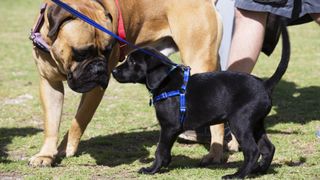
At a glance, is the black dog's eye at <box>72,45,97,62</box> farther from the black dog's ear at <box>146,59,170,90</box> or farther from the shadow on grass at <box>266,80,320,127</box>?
the shadow on grass at <box>266,80,320,127</box>

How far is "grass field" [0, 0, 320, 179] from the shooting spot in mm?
4316

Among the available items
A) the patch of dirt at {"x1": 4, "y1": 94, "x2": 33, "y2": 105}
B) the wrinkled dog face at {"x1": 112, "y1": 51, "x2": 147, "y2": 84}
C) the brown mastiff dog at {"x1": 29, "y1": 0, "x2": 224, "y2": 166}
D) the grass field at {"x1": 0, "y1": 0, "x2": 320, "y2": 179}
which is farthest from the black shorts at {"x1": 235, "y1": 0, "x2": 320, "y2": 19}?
the patch of dirt at {"x1": 4, "y1": 94, "x2": 33, "y2": 105}

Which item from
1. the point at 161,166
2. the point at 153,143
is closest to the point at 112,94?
the point at 153,143

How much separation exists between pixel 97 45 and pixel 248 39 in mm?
1489

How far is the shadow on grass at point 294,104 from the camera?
20.6ft

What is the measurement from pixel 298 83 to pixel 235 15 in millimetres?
3046

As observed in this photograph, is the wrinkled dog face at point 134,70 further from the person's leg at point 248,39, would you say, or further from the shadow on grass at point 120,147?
the person's leg at point 248,39

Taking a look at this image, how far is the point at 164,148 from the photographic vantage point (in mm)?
4109

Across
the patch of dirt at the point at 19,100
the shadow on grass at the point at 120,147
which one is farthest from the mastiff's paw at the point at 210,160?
the patch of dirt at the point at 19,100

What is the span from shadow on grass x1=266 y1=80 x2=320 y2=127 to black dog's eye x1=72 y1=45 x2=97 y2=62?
2.45 meters

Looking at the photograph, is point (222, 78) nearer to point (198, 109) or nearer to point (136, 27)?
point (198, 109)

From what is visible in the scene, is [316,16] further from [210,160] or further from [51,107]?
[51,107]

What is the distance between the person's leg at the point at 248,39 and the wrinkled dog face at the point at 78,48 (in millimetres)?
1311

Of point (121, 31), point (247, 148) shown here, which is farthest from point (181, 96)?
point (121, 31)
